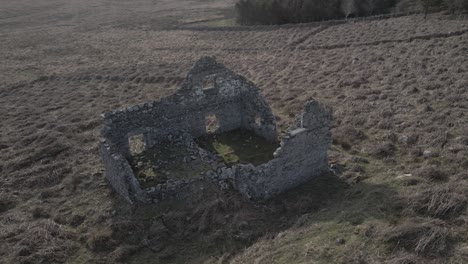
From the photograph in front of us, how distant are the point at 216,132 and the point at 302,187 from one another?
7064 millimetres

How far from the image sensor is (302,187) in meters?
15.4

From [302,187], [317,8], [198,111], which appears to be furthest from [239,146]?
[317,8]

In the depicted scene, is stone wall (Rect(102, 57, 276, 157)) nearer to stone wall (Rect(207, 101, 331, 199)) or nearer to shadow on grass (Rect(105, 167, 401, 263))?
shadow on grass (Rect(105, 167, 401, 263))

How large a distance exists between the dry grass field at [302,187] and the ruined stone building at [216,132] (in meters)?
0.64

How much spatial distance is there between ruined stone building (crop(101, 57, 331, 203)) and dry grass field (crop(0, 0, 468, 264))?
64cm

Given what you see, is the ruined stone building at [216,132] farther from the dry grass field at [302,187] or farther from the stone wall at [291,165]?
the dry grass field at [302,187]

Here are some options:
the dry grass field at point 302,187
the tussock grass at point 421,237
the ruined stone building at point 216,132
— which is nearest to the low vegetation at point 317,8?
the dry grass field at point 302,187

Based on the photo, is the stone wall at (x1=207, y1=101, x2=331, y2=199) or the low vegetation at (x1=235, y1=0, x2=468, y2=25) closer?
the stone wall at (x1=207, y1=101, x2=331, y2=199)

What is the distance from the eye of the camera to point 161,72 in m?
37.1

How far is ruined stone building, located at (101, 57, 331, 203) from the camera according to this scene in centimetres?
1472

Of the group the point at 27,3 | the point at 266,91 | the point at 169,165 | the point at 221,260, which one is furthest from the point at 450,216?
the point at 27,3

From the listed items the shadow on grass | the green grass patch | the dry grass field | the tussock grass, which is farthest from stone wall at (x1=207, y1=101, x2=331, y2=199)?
the tussock grass

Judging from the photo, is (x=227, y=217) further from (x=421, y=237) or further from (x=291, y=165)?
(x=421, y=237)

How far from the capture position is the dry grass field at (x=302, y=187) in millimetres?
11500
